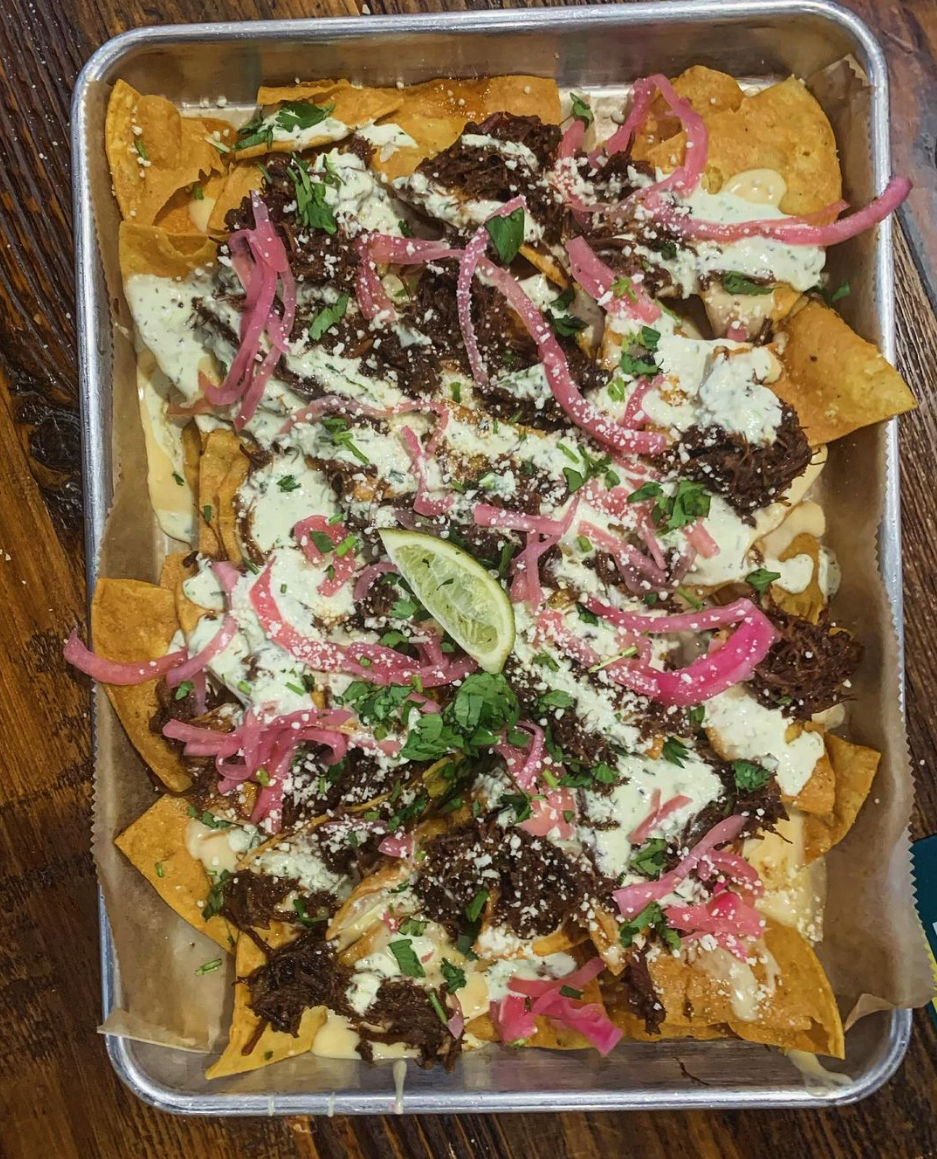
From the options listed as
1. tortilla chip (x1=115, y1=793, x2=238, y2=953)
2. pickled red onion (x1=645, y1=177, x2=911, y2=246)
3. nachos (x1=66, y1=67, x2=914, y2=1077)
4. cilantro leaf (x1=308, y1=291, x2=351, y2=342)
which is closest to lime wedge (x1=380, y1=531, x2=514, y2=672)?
nachos (x1=66, y1=67, x2=914, y2=1077)

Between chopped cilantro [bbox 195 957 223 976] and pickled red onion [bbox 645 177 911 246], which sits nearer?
pickled red onion [bbox 645 177 911 246]

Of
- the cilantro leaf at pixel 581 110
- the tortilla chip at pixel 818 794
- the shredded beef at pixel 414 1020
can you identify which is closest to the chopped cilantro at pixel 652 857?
the tortilla chip at pixel 818 794

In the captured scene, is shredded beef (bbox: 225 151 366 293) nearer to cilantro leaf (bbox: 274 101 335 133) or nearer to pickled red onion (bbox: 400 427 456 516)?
cilantro leaf (bbox: 274 101 335 133)

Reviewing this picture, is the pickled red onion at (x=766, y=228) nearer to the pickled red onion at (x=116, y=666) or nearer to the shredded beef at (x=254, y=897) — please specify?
the pickled red onion at (x=116, y=666)

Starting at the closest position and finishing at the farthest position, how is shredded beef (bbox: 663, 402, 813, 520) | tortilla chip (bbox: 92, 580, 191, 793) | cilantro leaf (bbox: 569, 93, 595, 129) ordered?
1. shredded beef (bbox: 663, 402, 813, 520)
2. tortilla chip (bbox: 92, 580, 191, 793)
3. cilantro leaf (bbox: 569, 93, 595, 129)

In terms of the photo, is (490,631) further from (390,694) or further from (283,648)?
(283,648)

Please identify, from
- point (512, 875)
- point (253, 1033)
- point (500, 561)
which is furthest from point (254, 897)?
point (500, 561)

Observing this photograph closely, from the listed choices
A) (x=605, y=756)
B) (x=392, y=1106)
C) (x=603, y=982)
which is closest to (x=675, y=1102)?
(x=603, y=982)
